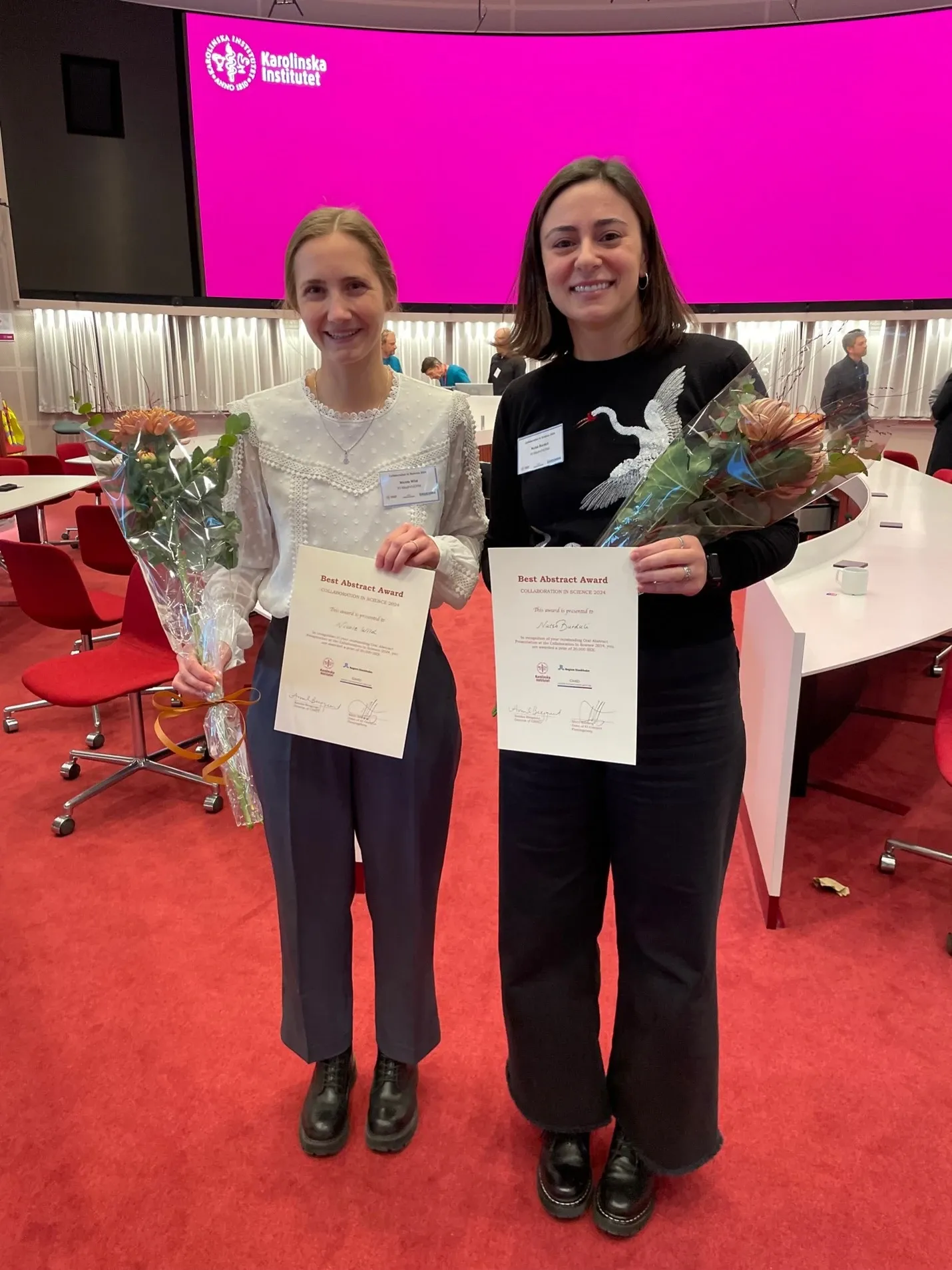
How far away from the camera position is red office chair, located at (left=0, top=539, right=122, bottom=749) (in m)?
3.23

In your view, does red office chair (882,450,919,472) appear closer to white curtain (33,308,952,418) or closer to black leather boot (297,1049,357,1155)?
white curtain (33,308,952,418)

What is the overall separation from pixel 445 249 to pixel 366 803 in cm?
1012

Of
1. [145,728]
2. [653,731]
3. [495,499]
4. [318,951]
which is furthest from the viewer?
[145,728]

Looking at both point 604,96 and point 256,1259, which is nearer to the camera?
point 256,1259

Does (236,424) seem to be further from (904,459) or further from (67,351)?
(67,351)

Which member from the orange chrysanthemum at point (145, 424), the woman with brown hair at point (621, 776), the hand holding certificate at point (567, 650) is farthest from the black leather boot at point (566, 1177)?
the orange chrysanthemum at point (145, 424)

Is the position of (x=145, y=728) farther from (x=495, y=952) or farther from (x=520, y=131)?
(x=520, y=131)

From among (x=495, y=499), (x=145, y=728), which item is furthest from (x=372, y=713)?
(x=145, y=728)

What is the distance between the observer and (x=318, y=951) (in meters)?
1.71

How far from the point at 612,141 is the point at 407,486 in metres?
10.3

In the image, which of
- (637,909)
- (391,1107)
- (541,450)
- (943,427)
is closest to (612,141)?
(943,427)

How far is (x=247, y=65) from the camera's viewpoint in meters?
9.48

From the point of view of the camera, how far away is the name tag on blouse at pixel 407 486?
1455mm
